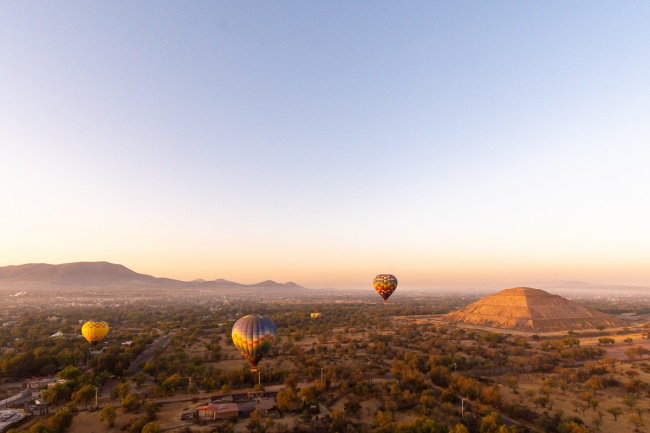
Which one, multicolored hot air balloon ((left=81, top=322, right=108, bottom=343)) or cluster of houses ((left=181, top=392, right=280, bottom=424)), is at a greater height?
multicolored hot air balloon ((left=81, top=322, right=108, bottom=343))

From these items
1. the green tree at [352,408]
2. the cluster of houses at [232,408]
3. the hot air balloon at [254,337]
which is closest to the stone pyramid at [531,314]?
the green tree at [352,408]

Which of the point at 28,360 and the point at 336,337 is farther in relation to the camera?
the point at 336,337

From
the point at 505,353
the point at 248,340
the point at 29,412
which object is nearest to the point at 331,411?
the point at 248,340

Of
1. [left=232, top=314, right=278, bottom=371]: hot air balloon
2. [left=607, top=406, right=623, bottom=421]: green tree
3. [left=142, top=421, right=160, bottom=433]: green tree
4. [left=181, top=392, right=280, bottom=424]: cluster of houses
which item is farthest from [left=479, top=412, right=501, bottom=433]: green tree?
[left=142, top=421, right=160, bottom=433]: green tree

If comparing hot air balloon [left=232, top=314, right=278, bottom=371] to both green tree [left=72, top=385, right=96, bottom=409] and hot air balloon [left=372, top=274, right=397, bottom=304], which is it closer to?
green tree [left=72, top=385, right=96, bottom=409]

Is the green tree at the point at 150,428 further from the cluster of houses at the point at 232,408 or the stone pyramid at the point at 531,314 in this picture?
the stone pyramid at the point at 531,314

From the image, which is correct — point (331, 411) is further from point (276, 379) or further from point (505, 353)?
point (505, 353)
